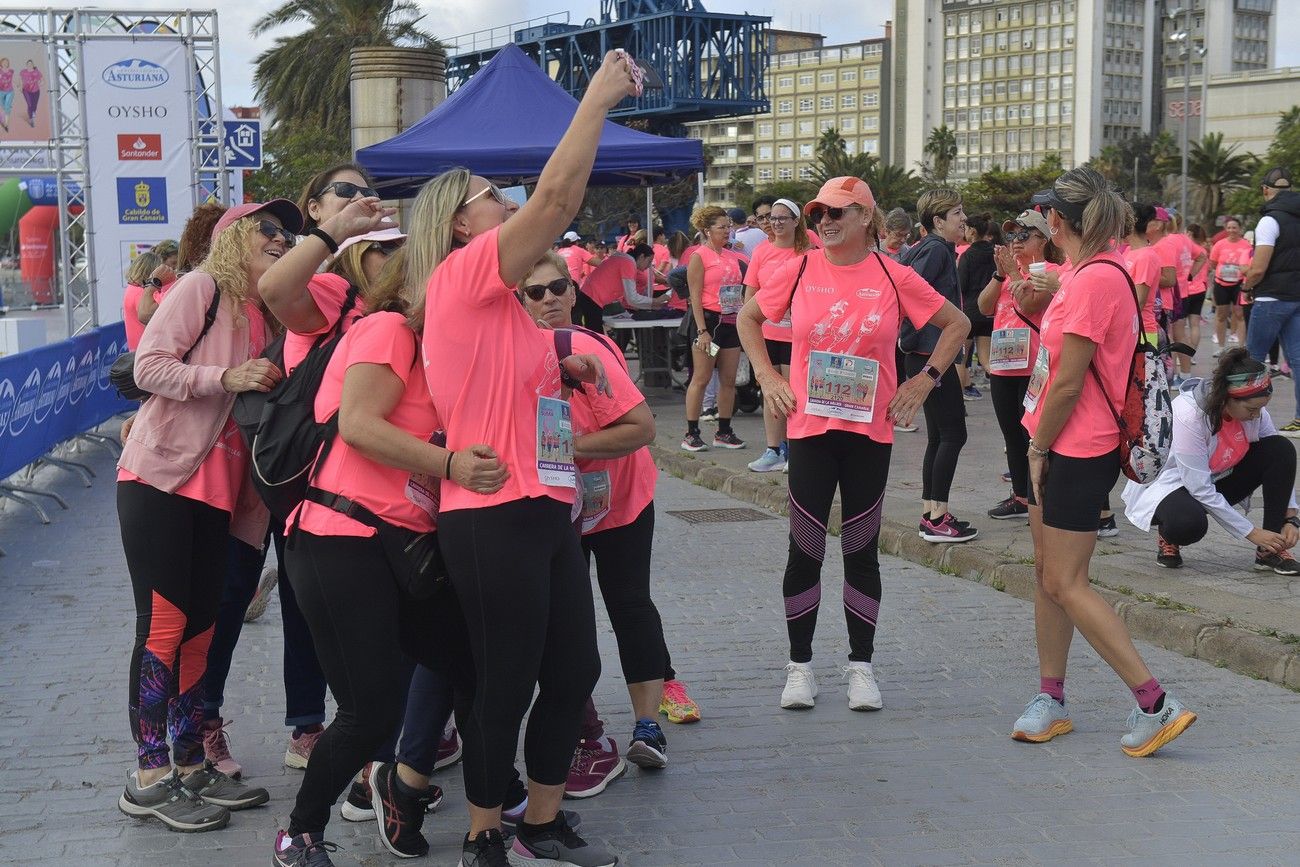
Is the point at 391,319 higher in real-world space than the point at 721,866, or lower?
higher

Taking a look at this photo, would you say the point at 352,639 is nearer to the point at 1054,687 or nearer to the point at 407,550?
the point at 407,550

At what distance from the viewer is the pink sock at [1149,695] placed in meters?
4.93

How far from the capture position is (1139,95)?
6412 inches

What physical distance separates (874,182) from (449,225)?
103 metres

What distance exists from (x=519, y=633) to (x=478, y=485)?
1.33 ft

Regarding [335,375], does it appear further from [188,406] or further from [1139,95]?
[1139,95]

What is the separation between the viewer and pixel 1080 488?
4.91m

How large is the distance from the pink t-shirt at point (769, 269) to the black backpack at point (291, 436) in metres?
7.10

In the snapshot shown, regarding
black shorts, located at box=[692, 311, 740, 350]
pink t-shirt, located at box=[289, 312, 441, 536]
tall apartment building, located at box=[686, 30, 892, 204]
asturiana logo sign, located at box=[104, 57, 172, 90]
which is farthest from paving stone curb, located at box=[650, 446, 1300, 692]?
tall apartment building, located at box=[686, 30, 892, 204]

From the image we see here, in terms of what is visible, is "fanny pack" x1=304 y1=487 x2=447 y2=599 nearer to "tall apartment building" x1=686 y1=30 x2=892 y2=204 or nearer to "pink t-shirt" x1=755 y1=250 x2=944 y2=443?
"pink t-shirt" x1=755 y1=250 x2=944 y2=443

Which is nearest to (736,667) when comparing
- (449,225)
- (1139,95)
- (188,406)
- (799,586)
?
(799,586)

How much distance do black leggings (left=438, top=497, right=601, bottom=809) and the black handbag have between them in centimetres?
142

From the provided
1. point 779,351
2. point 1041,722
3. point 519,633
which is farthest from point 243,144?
point 519,633

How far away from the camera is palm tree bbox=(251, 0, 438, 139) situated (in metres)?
43.1
